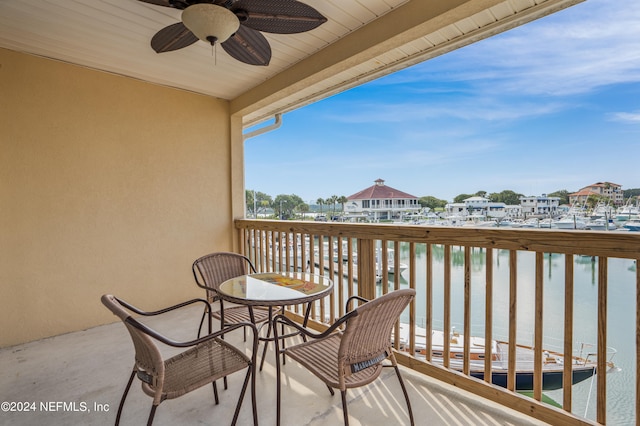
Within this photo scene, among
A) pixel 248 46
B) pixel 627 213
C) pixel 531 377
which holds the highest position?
pixel 248 46

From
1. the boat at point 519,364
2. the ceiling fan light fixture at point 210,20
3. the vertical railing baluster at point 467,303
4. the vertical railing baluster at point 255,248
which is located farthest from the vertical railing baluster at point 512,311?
the vertical railing baluster at point 255,248

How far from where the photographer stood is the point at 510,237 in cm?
185

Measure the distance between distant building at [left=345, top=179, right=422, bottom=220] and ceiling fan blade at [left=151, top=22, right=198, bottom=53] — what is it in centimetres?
198

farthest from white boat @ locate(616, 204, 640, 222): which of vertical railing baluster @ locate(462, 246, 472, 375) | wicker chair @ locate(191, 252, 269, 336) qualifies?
wicker chair @ locate(191, 252, 269, 336)

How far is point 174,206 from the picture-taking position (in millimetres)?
3973

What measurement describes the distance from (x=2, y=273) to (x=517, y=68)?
22.7ft

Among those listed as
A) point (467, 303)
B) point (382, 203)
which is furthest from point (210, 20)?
point (467, 303)

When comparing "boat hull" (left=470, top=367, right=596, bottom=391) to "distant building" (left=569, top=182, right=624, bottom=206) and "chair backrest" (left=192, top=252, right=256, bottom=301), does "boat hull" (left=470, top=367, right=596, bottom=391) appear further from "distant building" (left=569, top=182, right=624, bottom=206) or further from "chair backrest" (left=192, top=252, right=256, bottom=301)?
"chair backrest" (left=192, top=252, right=256, bottom=301)

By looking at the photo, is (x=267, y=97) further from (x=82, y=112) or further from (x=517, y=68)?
(x=517, y=68)

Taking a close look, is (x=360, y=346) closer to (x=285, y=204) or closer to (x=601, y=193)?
(x=601, y=193)

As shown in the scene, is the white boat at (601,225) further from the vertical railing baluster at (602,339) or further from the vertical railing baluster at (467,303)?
the vertical railing baluster at (467,303)

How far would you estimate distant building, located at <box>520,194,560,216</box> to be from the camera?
203 centimetres

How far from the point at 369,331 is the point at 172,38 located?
221 centimetres

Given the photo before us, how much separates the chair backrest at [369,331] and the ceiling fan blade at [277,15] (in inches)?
63.1
